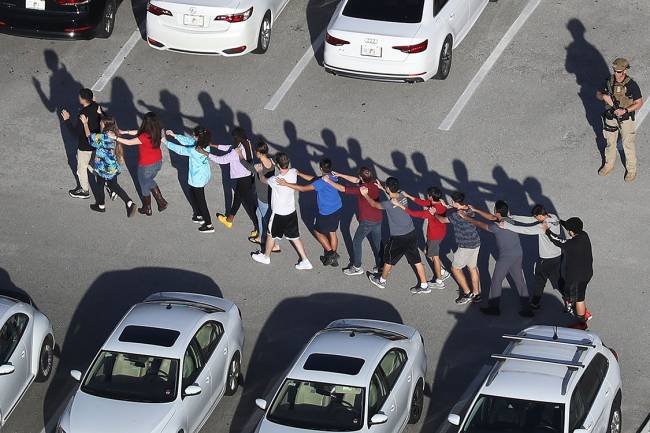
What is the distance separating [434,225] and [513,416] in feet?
11.7

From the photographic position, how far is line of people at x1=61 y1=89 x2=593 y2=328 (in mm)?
16828

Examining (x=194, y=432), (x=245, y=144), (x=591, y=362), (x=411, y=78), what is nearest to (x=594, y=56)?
(x=411, y=78)

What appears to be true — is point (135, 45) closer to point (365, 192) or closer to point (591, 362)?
point (365, 192)

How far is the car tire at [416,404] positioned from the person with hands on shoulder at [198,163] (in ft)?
14.8

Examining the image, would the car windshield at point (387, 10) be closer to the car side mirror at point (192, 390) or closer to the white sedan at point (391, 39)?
the white sedan at point (391, 39)

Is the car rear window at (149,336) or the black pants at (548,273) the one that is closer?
the car rear window at (149,336)

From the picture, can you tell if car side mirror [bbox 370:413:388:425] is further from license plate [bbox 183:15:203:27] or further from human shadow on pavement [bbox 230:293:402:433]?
license plate [bbox 183:15:203:27]

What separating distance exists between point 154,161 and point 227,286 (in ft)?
7.07

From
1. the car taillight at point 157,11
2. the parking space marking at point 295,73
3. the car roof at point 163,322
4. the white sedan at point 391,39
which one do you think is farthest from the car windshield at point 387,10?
the car roof at point 163,322

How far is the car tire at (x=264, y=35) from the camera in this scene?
2173 cm

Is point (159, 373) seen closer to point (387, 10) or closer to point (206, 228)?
point (206, 228)

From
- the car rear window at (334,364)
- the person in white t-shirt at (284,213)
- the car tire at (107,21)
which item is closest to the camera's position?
the car rear window at (334,364)

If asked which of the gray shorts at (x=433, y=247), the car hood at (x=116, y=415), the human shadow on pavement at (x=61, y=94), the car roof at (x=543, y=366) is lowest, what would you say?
the car hood at (x=116, y=415)

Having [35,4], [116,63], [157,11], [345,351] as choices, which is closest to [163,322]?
[345,351]
